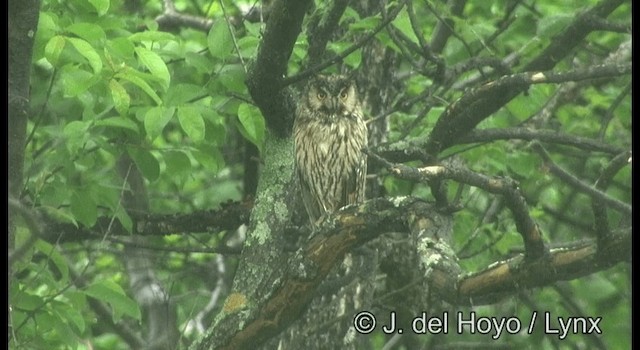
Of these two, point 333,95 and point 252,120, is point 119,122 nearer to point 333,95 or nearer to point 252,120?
point 252,120

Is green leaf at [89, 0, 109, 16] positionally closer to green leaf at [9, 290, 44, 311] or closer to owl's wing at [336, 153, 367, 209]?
green leaf at [9, 290, 44, 311]

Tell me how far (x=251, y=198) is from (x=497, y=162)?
4.39 feet

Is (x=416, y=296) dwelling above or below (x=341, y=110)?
below

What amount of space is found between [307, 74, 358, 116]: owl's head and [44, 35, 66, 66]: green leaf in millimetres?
2150

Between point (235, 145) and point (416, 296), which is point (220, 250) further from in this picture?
point (235, 145)

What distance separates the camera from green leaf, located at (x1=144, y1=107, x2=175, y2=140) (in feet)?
14.5

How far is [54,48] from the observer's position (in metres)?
4.19

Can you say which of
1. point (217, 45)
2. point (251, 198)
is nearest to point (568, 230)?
point (251, 198)

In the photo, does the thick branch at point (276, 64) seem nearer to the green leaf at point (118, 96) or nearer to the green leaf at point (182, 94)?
the green leaf at point (182, 94)

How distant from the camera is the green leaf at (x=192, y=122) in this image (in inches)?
177

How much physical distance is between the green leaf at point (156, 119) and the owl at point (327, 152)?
1.78 meters

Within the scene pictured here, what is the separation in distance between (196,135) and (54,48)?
651 millimetres

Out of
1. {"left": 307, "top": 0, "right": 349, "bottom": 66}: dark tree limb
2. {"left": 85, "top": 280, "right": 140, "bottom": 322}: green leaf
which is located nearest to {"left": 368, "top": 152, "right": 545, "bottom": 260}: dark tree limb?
{"left": 307, "top": 0, "right": 349, "bottom": 66}: dark tree limb

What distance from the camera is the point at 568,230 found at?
25.6 feet
